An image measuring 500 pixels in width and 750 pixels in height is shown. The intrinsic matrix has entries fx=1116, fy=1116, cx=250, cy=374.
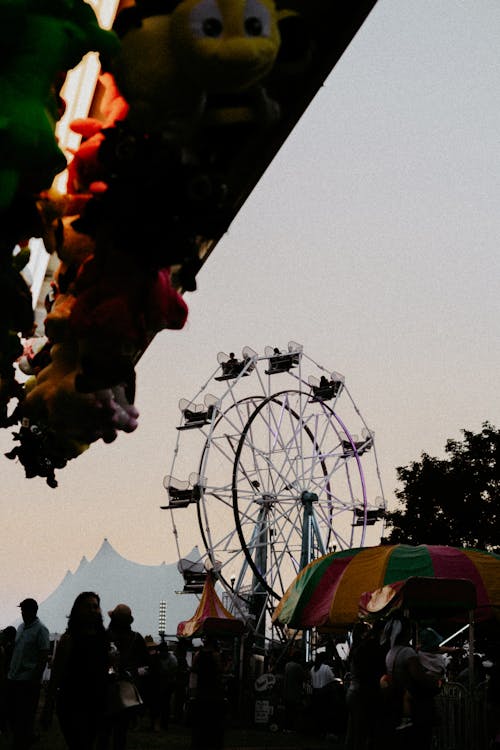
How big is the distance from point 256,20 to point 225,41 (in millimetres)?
92

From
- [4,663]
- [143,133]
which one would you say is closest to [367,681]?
[4,663]

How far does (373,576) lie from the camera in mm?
14641

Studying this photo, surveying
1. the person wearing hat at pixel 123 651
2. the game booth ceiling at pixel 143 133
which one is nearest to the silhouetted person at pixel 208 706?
the person wearing hat at pixel 123 651

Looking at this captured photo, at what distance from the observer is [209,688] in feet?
30.5

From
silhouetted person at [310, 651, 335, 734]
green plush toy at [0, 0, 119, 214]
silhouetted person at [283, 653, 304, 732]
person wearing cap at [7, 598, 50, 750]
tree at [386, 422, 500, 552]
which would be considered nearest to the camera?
green plush toy at [0, 0, 119, 214]

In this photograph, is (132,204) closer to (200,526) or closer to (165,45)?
(165,45)

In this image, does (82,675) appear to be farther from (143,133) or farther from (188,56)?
(188,56)

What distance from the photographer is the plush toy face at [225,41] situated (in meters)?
2.22

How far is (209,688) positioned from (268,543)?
865 inches

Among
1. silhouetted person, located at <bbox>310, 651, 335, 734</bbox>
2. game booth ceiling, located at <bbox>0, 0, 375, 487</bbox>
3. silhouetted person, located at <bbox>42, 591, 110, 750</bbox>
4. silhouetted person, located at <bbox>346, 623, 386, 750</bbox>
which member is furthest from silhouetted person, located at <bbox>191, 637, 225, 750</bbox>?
silhouetted person, located at <bbox>310, 651, 335, 734</bbox>

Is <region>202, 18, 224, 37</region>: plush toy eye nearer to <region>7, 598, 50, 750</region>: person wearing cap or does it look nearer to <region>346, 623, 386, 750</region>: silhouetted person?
<region>7, 598, 50, 750</region>: person wearing cap

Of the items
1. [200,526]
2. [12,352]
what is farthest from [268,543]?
A: [12,352]

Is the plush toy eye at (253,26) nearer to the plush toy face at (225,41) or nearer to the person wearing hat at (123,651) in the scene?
the plush toy face at (225,41)

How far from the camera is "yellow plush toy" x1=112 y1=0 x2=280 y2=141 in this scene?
87.7 inches
